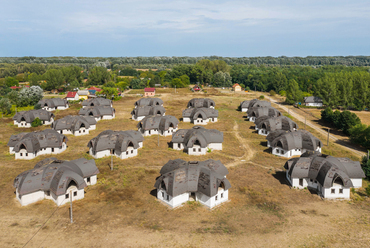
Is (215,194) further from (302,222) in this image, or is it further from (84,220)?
(84,220)

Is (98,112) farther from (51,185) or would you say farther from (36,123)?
(51,185)

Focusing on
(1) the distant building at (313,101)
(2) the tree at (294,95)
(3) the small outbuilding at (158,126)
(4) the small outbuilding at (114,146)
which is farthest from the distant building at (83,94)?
(1) the distant building at (313,101)

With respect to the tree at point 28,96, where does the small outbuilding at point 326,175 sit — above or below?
below

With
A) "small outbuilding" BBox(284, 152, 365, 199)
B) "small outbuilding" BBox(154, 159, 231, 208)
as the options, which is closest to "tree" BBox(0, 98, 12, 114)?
"small outbuilding" BBox(154, 159, 231, 208)

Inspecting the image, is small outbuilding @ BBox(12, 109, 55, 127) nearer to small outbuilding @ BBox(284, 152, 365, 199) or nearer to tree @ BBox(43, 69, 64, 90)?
small outbuilding @ BBox(284, 152, 365, 199)

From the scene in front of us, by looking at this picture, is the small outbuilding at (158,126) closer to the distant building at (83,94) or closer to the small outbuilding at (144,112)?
the small outbuilding at (144,112)

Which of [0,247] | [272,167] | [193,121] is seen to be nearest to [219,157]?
[272,167]
